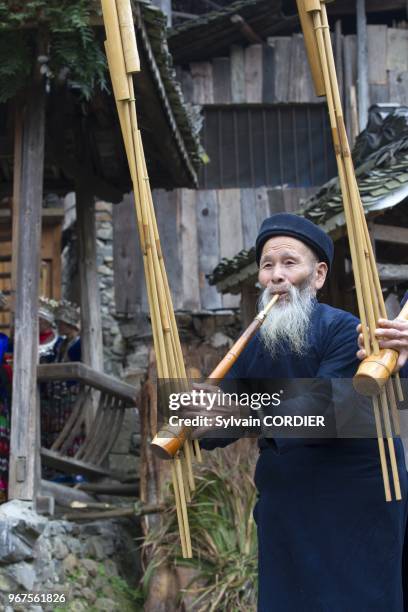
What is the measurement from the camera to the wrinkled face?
316 centimetres

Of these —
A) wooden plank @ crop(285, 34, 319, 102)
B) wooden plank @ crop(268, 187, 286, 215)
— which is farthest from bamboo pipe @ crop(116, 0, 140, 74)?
wooden plank @ crop(285, 34, 319, 102)

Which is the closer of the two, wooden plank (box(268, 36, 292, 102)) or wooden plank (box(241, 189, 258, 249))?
wooden plank (box(241, 189, 258, 249))

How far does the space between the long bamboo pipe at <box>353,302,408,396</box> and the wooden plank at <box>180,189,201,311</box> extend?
8.28 meters

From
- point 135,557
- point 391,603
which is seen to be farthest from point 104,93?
point 391,603

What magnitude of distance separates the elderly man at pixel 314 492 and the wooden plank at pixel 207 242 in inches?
305

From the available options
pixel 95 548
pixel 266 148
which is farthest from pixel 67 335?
pixel 266 148

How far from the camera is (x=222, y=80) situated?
1155 centimetres

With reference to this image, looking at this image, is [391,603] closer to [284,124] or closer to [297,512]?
[297,512]

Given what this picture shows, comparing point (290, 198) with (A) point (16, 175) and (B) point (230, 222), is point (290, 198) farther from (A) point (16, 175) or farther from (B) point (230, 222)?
(A) point (16, 175)

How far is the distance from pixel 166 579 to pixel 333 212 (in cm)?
253

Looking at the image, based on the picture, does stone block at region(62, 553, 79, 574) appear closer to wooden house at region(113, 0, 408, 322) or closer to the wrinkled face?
the wrinkled face

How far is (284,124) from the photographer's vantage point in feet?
37.7

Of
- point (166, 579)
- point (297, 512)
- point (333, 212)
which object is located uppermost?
point (333, 212)

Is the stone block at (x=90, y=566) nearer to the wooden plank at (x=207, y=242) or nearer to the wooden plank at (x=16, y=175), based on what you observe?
the wooden plank at (x=16, y=175)
